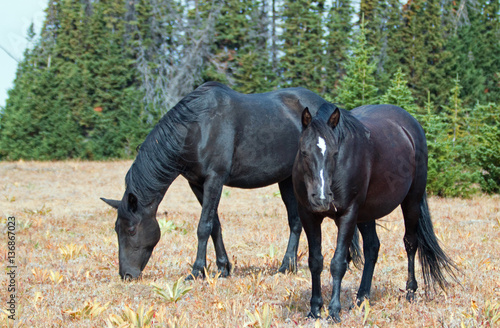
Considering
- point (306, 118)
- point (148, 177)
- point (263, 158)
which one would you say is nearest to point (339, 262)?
point (306, 118)

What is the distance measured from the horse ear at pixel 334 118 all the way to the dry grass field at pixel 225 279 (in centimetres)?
147

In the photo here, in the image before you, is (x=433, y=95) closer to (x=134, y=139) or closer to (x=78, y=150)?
(x=134, y=139)

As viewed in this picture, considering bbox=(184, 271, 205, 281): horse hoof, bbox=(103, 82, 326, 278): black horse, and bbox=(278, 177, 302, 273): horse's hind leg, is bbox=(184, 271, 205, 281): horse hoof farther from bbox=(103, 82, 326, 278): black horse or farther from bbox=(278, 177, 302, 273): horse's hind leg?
bbox=(278, 177, 302, 273): horse's hind leg

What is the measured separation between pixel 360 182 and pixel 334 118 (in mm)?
601

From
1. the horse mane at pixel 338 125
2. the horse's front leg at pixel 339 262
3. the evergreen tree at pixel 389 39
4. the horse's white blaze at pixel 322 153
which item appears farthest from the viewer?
the evergreen tree at pixel 389 39

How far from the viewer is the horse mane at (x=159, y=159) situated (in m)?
5.59

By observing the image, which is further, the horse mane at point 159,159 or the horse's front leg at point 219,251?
the horse's front leg at point 219,251

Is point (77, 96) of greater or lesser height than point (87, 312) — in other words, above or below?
above

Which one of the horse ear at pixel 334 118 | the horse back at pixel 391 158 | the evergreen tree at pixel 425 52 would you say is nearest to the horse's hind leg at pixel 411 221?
the horse back at pixel 391 158

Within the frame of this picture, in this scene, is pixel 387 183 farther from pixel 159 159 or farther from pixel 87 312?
pixel 87 312

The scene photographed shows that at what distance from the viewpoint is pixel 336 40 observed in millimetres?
24484

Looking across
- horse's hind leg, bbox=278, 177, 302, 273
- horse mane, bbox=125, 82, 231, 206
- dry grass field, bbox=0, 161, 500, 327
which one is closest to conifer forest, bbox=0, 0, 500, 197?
dry grass field, bbox=0, 161, 500, 327

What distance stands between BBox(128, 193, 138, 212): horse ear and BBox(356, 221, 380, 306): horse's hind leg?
2428 mm

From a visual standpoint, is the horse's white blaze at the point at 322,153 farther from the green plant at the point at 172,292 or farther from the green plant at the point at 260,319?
the green plant at the point at 172,292
